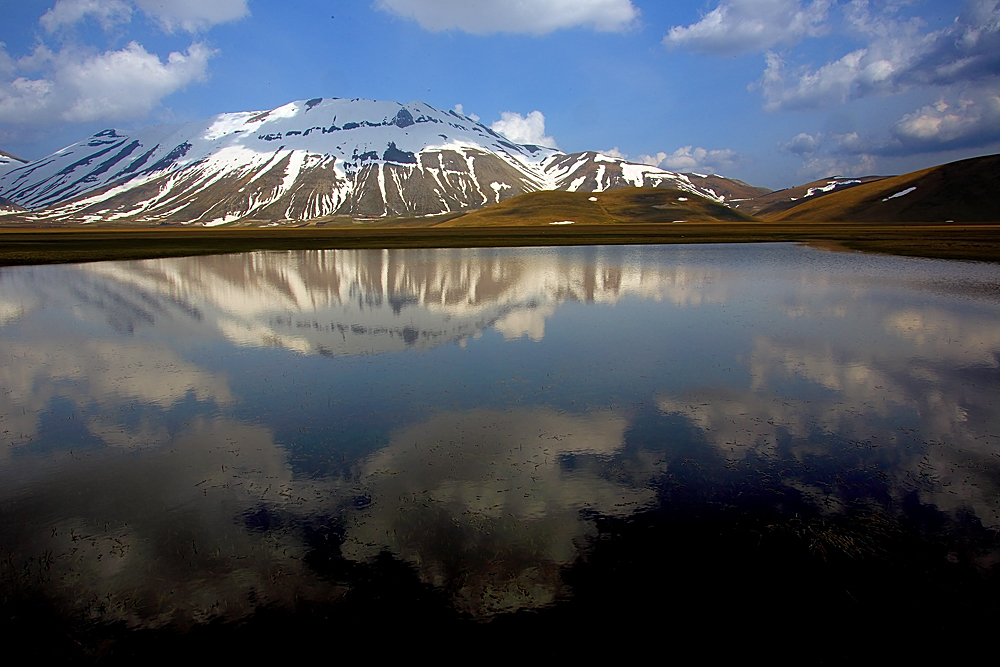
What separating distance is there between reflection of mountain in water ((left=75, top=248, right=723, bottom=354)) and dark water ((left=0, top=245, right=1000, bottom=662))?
45.9 inches

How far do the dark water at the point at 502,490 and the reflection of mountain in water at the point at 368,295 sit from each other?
45.9 inches

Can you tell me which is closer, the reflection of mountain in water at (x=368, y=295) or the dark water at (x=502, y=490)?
the dark water at (x=502, y=490)

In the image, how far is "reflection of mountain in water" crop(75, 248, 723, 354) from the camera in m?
27.1

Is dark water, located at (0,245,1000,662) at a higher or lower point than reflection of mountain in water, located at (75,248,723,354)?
lower

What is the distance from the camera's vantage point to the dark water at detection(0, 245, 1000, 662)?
317 inches

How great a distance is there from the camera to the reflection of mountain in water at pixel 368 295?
27109 millimetres

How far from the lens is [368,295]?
39.2 meters

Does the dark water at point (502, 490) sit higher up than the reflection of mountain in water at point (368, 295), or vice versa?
the reflection of mountain in water at point (368, 295)

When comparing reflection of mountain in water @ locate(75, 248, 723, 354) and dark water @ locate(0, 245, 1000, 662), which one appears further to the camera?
reflection of mountain in water @ locate(75, 248, 723, 354)

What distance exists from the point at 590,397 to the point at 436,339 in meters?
10.1

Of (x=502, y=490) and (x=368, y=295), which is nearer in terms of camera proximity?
(x=502, y=490)

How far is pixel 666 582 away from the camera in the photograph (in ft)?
28.7

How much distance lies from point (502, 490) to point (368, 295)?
29631 mm

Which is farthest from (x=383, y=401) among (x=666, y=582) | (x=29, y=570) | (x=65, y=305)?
(x=65, y=305)
